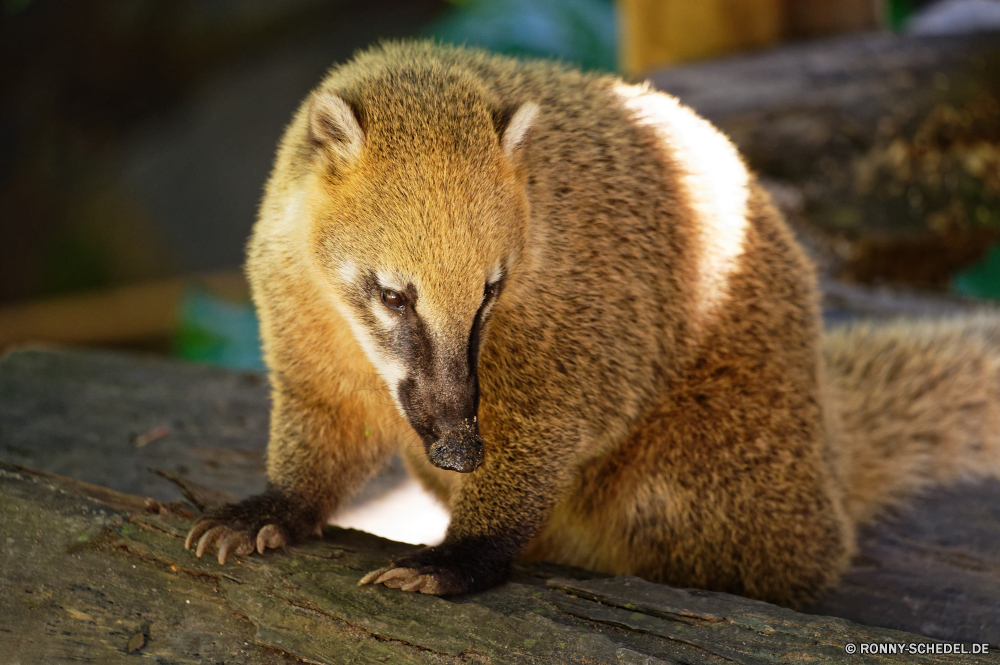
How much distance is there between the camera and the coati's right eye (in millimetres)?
2564

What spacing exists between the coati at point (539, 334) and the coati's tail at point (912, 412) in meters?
0.23

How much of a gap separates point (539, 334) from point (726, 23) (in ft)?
18.5

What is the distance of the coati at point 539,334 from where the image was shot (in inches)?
102

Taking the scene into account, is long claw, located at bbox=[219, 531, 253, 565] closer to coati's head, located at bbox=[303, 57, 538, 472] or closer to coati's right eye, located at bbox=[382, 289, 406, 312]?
coati's head, located at bbox=[303, 57, 538, 472]

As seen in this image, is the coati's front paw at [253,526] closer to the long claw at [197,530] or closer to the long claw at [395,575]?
the long claw at [197,530]

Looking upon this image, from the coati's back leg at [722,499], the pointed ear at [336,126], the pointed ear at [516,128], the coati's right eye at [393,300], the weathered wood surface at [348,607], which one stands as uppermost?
the pointed ear at [516,128]

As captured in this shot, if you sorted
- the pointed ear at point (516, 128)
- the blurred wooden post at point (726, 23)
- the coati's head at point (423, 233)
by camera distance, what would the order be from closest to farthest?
the coati's head at point (423, 233) < the pointed ear at point (516, 128) < the blurred wooden post at point (726, 23)

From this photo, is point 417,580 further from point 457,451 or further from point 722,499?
point 722,499

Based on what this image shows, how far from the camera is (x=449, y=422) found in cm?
256

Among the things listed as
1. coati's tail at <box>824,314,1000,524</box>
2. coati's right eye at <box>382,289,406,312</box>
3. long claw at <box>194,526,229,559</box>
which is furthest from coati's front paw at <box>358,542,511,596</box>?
coati's tail at <box>824,314,1000,524</box>

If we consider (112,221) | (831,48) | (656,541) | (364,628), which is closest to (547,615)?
(364,628)

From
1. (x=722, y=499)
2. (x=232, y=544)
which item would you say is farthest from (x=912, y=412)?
(x=232, y=544)

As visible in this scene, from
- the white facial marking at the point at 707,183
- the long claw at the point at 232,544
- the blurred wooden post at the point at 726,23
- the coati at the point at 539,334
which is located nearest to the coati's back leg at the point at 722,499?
the coati at the point at 539,334

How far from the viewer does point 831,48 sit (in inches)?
287
